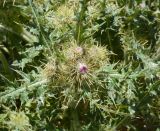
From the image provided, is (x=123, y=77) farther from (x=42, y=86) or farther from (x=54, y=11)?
(x=54, y=11)

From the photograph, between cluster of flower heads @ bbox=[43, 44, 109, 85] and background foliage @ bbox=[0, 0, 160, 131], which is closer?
cluster of flower heads @ bbox=[43, 44, 109, 85]

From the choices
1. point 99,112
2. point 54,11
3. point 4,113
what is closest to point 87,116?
point 99,112

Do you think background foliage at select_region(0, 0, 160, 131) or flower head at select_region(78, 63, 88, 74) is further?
background foliage at select_region(0, 0, 160, 131)

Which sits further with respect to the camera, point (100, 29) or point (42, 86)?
point (100, 29)

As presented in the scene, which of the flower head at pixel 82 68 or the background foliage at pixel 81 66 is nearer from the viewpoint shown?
the flower head at pixel 82 68

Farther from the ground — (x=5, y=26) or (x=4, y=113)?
(x=5, y=26)
